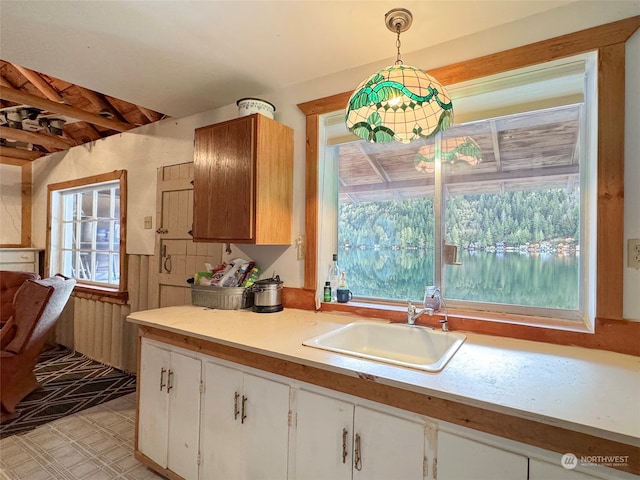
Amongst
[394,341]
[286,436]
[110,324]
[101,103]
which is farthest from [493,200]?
[110,324]

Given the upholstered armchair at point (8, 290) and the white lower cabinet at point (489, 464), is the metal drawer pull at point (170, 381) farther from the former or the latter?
the upholstered armchair at point (8, 290)

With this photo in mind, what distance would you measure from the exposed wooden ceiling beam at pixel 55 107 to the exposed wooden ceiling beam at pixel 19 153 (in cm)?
200

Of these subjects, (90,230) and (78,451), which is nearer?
(78,451)

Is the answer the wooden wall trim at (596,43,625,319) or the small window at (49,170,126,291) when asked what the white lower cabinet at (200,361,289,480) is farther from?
the small window at (49,170,126,291)

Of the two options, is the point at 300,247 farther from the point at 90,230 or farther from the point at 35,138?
the point at 35,138

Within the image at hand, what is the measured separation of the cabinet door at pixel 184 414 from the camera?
1521 millimetres

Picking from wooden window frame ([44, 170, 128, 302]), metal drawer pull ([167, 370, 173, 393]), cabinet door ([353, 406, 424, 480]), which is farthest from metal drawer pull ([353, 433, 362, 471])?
wooden window frame ([44, 170, 128, 302])

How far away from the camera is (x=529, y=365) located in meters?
1.14

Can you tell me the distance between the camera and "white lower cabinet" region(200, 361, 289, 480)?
1270mm

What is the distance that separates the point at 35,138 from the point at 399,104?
398 centimetres

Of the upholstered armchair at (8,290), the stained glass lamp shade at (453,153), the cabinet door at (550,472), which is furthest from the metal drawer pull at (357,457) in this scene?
the upholstered armchair at (8,290)

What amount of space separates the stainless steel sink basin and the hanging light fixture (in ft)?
3.15

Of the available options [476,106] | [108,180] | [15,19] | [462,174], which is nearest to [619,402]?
[462,174]

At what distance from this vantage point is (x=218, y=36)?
64.0 inches
